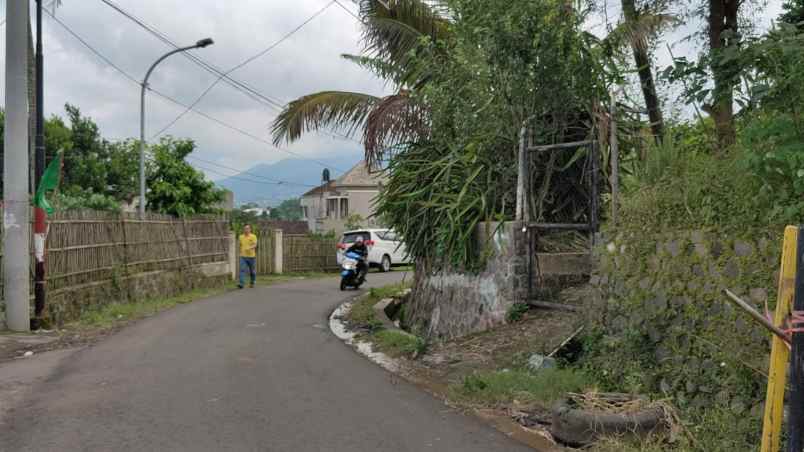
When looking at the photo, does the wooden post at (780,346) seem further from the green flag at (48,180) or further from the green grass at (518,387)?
the green flag at (48,180)

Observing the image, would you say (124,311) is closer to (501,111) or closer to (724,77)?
(501,111)

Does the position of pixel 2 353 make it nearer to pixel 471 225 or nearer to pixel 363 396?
pixel 363 396

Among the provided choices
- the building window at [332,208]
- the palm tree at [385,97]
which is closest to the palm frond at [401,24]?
the palm tree at [385,97]

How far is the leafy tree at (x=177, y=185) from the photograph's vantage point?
78.1 ft

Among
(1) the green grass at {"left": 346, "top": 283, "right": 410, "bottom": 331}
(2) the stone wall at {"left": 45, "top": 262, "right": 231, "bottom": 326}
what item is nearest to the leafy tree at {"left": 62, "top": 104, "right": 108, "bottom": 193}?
(2) the stone wall at {"left": 45, "top": 262, "right": 231, "bottom": 326}

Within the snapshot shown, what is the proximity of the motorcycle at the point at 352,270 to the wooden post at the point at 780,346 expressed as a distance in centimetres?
1658

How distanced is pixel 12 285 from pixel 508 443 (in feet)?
29.6

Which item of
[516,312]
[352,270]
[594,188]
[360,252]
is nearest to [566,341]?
[516,312]

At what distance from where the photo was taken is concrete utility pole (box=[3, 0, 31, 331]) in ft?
38.2

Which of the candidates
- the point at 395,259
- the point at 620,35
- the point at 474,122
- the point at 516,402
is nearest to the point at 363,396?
the point at 516,402

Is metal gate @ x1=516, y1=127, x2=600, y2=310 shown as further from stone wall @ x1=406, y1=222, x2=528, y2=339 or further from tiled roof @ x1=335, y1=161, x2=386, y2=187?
tiled roof @ x1=335, y1=161, x2=386, y2=187

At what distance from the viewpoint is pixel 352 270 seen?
66.5ft

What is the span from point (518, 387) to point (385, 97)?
8859mm

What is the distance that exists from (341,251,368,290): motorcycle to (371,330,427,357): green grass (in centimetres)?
857
